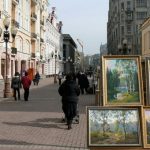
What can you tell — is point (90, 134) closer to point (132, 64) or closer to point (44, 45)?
Answer: point (132, 64)

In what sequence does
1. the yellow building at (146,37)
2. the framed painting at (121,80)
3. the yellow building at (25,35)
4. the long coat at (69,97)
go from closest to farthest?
1. the framed painting at (121,80)
2. the long coat at (69,97)
3. the yellow building at (146,37)
4. the yellow building at (25,35)

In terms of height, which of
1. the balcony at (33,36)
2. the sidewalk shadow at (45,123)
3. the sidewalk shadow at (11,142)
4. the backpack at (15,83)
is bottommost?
the sidewalk shadow at (11,142)

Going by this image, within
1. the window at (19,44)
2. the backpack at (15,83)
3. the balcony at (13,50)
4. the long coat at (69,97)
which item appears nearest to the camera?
the long coat at (69,97)

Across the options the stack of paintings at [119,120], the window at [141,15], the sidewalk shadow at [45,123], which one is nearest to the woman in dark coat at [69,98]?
the sidewalk shadow at [45,123]

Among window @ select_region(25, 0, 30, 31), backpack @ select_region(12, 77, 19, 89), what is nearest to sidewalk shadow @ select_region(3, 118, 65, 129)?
backpack @ select_region(12, 77, 19, 89)

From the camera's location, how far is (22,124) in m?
14.1

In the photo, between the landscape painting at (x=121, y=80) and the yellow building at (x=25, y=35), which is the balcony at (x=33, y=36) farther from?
the landscape painting at (x=121, y=80)

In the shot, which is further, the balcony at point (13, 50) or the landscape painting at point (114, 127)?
the balcony at point (13, 50)

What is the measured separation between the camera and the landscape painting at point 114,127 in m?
6.99

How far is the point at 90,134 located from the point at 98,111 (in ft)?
1.30

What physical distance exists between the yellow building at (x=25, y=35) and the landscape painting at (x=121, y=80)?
1524 inches

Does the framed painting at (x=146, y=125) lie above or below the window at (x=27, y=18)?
below

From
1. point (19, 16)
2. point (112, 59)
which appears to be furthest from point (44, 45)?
point (112, 59)

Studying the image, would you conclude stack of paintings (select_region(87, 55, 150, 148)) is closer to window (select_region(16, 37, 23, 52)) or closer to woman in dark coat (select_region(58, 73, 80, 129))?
woman in dark coat (select_region(58, 73, 80, 129))
